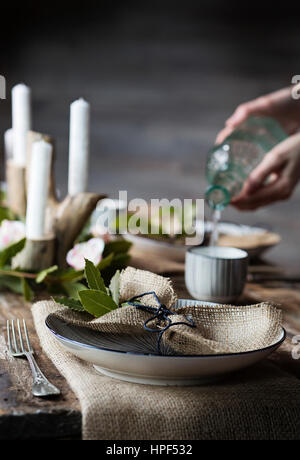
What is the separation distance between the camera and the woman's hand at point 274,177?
1.38 metres

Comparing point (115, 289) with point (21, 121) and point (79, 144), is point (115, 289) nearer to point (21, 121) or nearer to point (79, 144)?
point (79, 144)

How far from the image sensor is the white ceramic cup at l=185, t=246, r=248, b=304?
104 centimetres

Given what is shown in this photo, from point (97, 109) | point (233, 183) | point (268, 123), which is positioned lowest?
point (233, 183)

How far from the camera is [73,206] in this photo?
1173 millimetres

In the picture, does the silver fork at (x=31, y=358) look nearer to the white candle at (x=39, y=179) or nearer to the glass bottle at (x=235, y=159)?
the white candle at (x=39, y=179)

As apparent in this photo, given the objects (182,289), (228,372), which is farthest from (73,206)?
(228,372)

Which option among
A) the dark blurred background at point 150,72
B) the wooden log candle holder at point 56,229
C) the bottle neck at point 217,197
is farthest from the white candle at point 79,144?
the dark blurred background at point 150,72

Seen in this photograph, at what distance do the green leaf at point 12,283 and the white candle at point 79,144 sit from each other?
205 mm

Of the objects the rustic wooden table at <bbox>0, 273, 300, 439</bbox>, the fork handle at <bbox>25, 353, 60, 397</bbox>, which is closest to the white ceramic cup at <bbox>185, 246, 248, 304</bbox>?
the rustic wooden table at <bbox>0, 273, 300, 439</bbox>

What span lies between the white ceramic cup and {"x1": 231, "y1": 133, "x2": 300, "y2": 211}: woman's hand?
0.36 meters

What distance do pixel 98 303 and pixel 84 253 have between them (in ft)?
1.01

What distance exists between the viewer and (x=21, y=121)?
1.38 meters

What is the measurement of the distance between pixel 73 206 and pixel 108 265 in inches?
5.4
